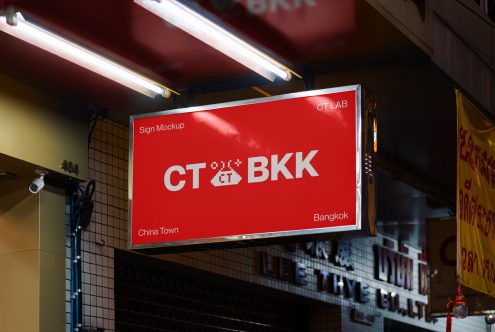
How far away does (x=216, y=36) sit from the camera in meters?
7.33

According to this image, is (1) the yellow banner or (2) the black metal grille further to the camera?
(2) the black metal grille

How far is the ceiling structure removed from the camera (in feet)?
23.7

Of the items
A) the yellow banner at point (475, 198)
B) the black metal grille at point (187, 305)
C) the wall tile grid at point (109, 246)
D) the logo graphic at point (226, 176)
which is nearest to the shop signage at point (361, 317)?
the black metal grille at point (187, 305)

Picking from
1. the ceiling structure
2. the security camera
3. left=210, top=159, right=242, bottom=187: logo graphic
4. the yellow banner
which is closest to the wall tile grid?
the ceiling structure

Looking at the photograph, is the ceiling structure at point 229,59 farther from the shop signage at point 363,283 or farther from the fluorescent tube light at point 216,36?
the shop signage at point 363,283

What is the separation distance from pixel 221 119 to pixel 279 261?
467 cm

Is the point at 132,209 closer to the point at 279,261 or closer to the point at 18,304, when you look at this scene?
the point at 18,304

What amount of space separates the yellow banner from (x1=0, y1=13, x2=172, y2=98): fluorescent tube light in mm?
2400

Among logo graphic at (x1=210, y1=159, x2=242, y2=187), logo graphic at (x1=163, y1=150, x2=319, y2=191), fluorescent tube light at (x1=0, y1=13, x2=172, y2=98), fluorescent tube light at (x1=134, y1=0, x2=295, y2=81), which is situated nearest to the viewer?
fluorescent tube light at (x1=134, y1=0, x2=295, y2=81)

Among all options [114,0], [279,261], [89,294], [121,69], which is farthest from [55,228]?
[279,261]

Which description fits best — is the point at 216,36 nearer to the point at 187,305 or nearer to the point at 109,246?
the point at 109,246

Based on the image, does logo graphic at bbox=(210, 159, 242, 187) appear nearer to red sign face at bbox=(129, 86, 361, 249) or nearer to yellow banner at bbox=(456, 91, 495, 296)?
red sign face at bbox=(129, 86, 361, 249)

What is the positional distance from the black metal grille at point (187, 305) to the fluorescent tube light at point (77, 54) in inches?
92.0

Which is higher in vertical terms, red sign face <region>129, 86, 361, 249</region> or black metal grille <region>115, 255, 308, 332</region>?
red sign face <region>129, 86, 361, 249</region>
